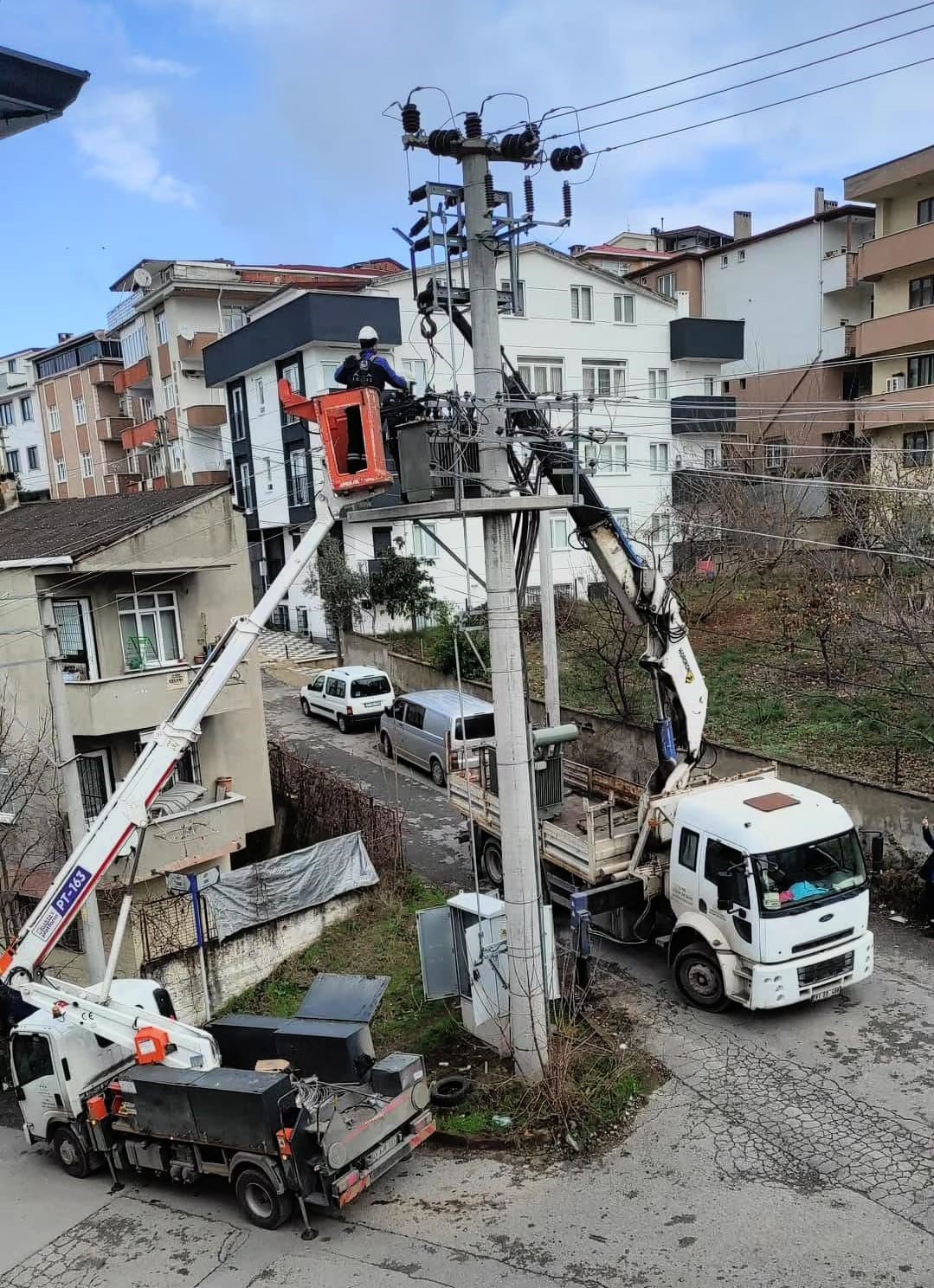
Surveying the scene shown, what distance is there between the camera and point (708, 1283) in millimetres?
6961

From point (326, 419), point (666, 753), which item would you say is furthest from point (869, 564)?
point (326, 419)

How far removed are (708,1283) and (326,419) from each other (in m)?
7.96

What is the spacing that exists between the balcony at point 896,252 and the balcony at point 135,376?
30.3 metres

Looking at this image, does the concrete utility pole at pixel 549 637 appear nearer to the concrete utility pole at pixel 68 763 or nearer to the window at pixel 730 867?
the window at pixel 730 867

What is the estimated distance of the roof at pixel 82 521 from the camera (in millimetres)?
16094

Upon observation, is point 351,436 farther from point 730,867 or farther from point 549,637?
point 549,637

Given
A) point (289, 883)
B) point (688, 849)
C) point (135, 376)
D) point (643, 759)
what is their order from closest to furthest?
point (688, 849) < point (289, 883) < point (643, 759) < point (135, 376)

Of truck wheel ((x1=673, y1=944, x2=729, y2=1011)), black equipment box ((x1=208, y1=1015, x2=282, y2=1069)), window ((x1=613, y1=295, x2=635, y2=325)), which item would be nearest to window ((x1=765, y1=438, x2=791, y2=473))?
window ((x1=613, y1=295, x2=635, y2=325))

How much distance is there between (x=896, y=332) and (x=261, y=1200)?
31339 millimetres

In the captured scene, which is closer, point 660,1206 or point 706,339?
point 660,1206

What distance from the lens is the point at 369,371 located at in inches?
363

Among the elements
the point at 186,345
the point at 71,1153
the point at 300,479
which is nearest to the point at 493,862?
the point at 71,1153

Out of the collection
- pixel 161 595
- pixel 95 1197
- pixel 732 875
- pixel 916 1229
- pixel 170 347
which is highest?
pixel 170 347

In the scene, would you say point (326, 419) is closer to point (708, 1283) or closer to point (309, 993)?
point (309, 993)
